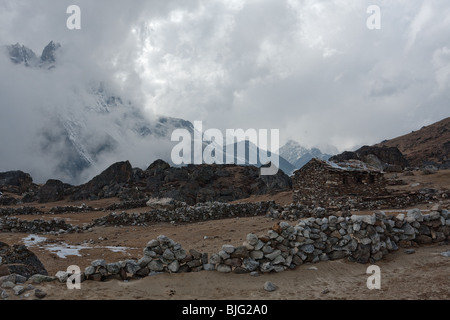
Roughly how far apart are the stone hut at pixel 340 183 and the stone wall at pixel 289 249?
1016cm

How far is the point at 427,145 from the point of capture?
75.9 metres

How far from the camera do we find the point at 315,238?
8281mm

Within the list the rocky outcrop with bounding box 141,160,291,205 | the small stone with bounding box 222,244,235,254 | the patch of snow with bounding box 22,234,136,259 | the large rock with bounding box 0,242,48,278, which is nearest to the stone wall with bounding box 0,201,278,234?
the patch of snow with bounding box 22,234,136,259

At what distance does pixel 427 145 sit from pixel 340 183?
71.4 metres

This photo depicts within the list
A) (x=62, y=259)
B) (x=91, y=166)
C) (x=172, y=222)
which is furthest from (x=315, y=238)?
(x=91, y=166)

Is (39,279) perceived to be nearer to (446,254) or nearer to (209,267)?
(209,267)

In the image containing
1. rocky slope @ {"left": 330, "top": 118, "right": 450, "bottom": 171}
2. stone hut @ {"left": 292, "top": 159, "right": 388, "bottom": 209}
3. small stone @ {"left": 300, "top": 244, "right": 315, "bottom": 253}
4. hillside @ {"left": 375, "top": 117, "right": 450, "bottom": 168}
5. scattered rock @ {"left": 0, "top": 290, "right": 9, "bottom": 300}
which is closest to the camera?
scattered rock @ {"left": 0, "top": 290, "right": 9, "bottom": 300}

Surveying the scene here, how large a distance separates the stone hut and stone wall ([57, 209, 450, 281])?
10155mm

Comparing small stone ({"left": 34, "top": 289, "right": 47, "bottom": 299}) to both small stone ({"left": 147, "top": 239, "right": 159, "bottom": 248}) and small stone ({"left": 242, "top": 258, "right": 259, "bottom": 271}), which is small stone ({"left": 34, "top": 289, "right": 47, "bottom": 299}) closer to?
small stone ({"left": 147, "top": 239, "right": 159, "bottom": 248})

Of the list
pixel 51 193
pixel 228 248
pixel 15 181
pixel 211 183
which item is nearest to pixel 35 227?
pixel 228 248

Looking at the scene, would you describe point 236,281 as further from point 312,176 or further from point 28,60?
point 28,60

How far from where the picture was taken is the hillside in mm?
61250
